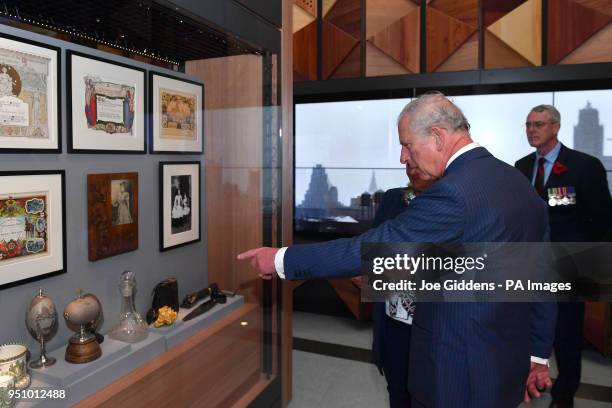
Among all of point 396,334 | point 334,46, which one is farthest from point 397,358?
point 334,46

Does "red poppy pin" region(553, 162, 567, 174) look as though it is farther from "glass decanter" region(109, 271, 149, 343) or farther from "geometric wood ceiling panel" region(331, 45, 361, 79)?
"glass decanter" region(109, 271, 149, 343)

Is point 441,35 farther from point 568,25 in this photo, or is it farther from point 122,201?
point 122,201

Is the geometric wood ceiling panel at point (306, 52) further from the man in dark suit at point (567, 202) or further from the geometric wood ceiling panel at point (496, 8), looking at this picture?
the man in dark suit at point (567, 202)

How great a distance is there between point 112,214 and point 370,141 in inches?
111

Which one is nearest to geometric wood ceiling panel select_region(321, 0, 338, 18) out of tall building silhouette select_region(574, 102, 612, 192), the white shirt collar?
tall building silhouette select_region(574, 102, 612, 192)

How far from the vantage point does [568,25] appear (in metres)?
3.28

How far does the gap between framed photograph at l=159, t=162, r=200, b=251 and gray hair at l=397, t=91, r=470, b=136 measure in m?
1.00

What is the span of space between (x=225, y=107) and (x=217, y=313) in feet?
3.22

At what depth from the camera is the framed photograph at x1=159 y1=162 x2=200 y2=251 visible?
1938 mm

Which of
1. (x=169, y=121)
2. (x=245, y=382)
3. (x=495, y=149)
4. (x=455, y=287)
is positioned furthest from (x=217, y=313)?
(x=495, y=149)

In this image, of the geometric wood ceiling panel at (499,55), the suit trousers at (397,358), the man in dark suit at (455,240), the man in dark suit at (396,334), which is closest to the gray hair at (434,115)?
the man in dark suit at (455,240)

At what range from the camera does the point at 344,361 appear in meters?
3.47

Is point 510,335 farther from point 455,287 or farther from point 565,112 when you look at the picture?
point 565,112

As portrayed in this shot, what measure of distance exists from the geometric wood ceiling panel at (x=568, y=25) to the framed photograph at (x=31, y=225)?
3.30m
